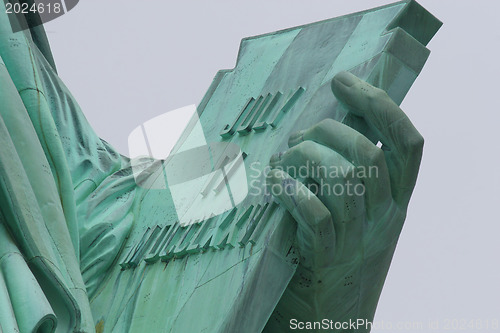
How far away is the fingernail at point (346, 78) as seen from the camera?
1028cm

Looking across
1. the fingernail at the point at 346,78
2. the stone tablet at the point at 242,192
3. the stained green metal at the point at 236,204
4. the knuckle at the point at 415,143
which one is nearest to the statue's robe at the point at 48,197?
the stained green metal at the point at 236,204

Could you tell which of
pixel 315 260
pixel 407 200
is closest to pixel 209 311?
pixel 315 260

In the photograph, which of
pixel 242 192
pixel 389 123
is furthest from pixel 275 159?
pixel 389 123

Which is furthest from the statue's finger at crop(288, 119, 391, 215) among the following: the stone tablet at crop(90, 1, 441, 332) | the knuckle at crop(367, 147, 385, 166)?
the stone tablet at crop(90, 1, 441, 332)

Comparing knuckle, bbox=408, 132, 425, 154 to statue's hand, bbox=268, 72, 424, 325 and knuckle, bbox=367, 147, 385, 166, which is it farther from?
knuckle, bbox=367, 147, 385, 166

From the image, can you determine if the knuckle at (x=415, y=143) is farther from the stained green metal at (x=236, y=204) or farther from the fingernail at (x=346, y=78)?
the fingernail at (x=346, y=78)

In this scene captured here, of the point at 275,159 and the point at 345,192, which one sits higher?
the point at 275,159

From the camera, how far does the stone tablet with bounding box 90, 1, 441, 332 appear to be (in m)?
10.0

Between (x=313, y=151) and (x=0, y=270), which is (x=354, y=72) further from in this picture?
(x=0, y=270)

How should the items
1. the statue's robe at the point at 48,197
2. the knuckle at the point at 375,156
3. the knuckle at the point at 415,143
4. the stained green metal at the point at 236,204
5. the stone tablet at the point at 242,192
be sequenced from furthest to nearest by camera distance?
the knuckle at the point at 415,143
the knuckle at the point at 375,156
the stone tablet at the point at 242,192
the stained green metal at the point at 236,204
the statue's robe at the point at 48,197

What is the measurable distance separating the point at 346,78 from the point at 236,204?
0.98 m

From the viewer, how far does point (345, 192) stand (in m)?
10.1

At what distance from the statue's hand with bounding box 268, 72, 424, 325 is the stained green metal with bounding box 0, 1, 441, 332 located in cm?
1

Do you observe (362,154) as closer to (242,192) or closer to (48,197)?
(242,192)
